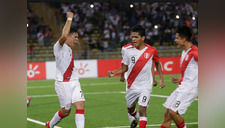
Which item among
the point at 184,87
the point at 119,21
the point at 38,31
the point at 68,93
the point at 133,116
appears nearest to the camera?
the point at 184,87

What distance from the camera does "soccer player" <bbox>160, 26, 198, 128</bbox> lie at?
638cm

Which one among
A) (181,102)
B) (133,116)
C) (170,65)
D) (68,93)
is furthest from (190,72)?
(170,65)

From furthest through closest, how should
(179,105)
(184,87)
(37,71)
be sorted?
(37,71) → (184,87) → (179,105)

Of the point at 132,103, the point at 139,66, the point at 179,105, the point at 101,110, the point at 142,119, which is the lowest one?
the point at 101,110

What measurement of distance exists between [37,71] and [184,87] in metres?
21.3

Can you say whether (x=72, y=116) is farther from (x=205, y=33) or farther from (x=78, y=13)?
(x=78, y=13)

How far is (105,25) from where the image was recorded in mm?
34469

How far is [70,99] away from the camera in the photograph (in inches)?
288

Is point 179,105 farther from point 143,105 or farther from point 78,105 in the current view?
point 78,105

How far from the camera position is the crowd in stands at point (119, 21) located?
32594 millimetres

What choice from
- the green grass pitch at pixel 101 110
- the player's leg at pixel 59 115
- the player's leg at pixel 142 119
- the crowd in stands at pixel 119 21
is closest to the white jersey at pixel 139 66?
the player's leg at pixel 142 119

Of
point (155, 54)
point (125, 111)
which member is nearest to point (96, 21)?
point (125, 111)

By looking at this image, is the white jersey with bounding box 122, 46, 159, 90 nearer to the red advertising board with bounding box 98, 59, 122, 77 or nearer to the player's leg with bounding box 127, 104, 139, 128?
the player's leg with bounding box 127, 104, 139, 128

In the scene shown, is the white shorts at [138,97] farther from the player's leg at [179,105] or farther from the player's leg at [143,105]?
the player's leg at [179,105]
